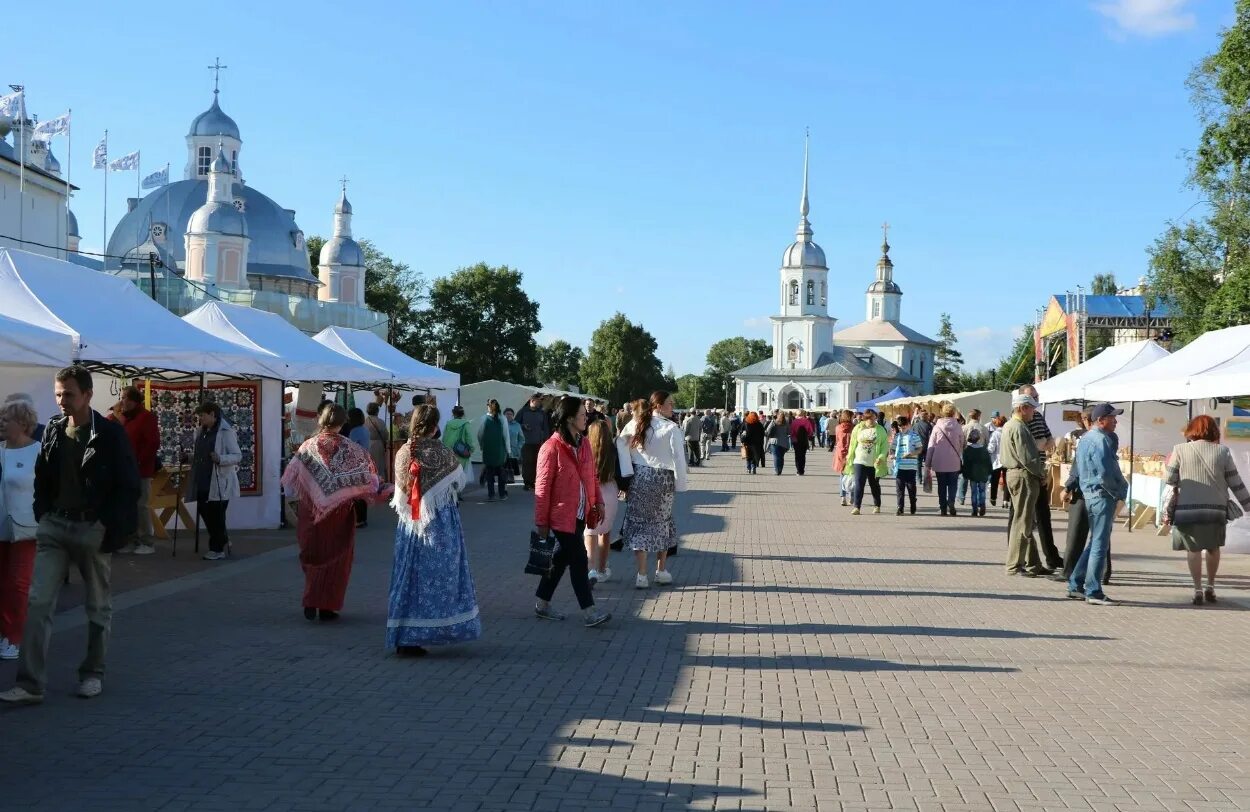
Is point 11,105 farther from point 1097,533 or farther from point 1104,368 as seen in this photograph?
point 1097,533

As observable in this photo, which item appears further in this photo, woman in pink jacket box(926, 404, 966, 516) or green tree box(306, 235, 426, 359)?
green tree box(306, 235, 426, 359)

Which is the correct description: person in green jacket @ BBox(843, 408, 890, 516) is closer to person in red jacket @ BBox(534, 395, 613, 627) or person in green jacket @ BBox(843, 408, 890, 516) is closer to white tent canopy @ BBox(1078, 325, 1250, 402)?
white tent canopy @ BBox(1078, 325, 1250, 402)

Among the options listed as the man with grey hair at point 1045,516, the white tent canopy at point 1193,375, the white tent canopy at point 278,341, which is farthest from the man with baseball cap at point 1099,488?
the white tent canopy at point 278,341

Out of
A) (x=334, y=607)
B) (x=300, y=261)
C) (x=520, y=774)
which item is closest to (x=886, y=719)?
(x=520, y=774)

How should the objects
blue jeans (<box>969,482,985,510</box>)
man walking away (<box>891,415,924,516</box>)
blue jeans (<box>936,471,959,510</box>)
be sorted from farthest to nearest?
blue jeans (<box>969,482,985,510</box>)
blue jeans (<box>936,471,959,510</box>)
man walking away (<box>891,415,924,516</box>)

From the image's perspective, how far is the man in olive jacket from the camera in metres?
13.3

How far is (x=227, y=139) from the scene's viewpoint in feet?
263

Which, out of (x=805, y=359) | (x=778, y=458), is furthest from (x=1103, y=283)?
(x=778, y=458)

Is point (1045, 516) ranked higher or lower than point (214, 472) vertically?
lower

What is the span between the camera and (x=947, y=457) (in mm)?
22156

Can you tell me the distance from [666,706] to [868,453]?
15179 millimetres

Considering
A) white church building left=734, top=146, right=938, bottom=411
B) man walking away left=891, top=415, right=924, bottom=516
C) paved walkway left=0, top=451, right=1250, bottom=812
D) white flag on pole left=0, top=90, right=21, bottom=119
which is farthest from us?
white church building left=734, top=146, right=938, bottom=411

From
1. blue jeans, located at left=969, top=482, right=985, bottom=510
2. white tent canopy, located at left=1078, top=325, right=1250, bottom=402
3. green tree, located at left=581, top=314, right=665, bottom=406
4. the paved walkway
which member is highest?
green tree, located at left=581, top=314, right=665, bottom=406

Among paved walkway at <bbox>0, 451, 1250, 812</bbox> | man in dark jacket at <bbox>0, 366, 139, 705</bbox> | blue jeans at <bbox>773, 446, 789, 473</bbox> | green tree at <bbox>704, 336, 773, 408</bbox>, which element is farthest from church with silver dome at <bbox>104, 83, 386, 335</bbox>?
green tree at <bbox>704, 336, 773, 408</bbox>
